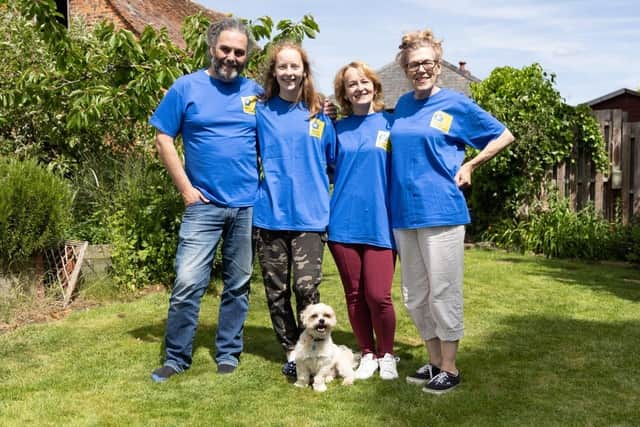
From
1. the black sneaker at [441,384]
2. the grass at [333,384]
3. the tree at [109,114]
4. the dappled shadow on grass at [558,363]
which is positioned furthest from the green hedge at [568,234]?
the black sneaker at [441,384]

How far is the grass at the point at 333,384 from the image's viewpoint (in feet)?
12.3

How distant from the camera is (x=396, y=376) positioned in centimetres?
436

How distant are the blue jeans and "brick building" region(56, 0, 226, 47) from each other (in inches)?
351

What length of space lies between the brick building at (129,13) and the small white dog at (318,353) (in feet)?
31.3

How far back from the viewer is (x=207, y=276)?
14.8 ft

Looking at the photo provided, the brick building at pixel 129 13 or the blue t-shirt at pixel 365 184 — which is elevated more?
the brick building at pixel 129 13

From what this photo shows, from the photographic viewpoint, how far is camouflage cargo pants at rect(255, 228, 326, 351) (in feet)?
14.1

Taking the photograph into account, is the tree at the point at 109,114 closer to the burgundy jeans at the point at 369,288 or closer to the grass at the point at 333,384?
the grass at the point at 333,384

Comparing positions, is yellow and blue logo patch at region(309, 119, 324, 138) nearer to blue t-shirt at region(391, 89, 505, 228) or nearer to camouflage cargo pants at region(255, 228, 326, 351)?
blue t-shirt at region(391, 89, 505, 228)

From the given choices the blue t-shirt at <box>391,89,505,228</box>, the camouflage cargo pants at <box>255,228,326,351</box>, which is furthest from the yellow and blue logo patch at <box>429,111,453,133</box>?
the camouflage cargo pants at <box>255,228,326,351</box>

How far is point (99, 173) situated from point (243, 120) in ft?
13.5

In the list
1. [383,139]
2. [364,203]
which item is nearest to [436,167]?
[383,139]

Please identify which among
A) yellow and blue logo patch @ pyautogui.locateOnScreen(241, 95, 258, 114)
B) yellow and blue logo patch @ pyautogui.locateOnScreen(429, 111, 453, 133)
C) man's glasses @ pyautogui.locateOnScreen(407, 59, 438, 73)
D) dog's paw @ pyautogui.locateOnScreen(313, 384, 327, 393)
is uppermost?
man's glasses @ pyautogui.locateOnScreen(407, 59, 438, 73)

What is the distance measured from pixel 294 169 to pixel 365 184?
1.50 feet
